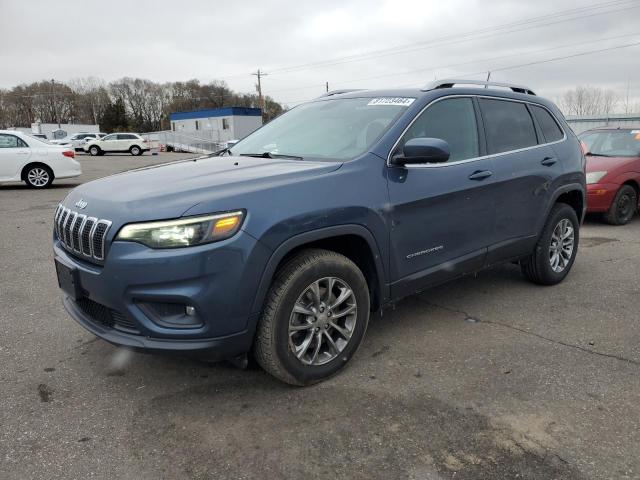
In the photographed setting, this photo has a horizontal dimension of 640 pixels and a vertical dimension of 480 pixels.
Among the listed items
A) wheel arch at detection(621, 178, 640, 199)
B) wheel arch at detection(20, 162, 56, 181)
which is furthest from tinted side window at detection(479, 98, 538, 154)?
wheel arch at detection(20, 162, 56, 181)

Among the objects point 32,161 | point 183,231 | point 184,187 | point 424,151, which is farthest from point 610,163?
point 32,161

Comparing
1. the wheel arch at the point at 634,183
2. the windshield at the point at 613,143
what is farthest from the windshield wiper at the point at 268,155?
the windshield at the point at 613,143

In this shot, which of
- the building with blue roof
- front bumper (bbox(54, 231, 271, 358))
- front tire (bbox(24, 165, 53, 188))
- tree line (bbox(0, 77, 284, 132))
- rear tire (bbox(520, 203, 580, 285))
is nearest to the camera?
front bumper (bbox(54, 231, 271, 358))

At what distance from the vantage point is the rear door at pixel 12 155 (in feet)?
40.7

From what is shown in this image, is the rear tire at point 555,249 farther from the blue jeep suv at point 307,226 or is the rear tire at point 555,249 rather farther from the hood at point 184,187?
the hood at point 184,187

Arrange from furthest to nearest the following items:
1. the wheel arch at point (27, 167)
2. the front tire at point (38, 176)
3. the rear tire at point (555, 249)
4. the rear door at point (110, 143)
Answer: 1. the rear door at point (110, 143)
2. the front tire at point (38, 176)
3. the wheel arch at point (27, 167)
4. the rear tire at point (555, 249)

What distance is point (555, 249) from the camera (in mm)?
4949

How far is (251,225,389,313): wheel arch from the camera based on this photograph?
8.89 ft

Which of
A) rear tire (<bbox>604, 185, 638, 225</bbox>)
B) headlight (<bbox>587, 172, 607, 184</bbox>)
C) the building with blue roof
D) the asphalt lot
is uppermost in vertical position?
the building with blue roof

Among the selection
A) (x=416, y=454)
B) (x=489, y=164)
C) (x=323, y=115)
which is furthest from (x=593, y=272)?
(x=416, y=454)

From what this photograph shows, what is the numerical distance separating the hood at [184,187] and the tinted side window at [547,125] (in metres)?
2.61

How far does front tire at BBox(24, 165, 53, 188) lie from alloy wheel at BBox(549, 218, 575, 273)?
12.4 metres

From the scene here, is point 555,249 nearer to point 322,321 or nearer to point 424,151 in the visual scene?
point 424,151

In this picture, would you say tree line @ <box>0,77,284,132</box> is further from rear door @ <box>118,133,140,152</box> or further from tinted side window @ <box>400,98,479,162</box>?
tinted side window @ <box>400,98,479,162</box>
